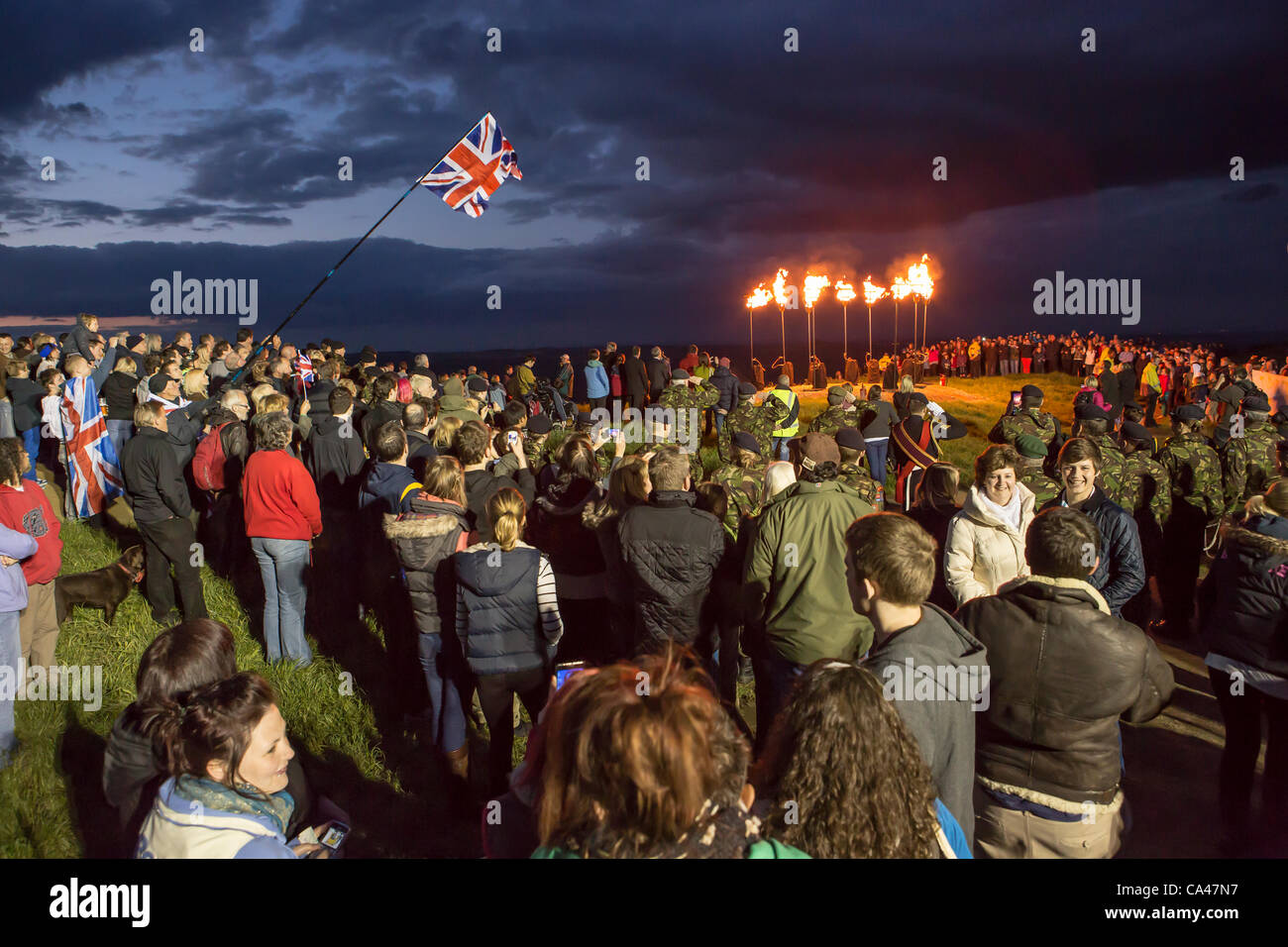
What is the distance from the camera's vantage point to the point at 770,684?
4609mm

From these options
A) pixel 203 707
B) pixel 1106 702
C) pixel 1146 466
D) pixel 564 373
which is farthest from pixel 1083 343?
pixel 203 707

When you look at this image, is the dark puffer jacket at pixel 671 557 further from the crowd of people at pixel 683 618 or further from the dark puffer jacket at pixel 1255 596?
Result: the dark puffer jacket at pixel 1255 596

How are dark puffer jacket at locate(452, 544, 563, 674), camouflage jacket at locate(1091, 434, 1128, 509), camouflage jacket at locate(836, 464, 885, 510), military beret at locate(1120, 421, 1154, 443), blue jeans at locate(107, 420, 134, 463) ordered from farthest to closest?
1. blue jeans at locate(107, 420, 134, 463)
2. military beret at locate(1120, 421, 1154, 443)
3. camouflage jacket at locate(1091, 434, 1128, 509)
4. camouflage jacket at locate(836, 464, 885, 510)
5. dark puffer jacket at locate(452, 544, 563, 674)

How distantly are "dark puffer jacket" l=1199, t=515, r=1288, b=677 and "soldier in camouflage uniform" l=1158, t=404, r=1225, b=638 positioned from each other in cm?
398

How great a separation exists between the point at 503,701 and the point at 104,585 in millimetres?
4681

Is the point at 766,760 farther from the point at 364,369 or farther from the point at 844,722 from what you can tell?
the point at 364,369

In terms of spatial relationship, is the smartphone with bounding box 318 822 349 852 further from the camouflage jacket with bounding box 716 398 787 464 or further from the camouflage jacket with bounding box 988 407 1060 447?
the camouflage jacket with bounding box 988 407 1060 447

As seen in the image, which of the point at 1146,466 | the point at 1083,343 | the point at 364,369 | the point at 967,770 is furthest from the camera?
the point at 1083,343

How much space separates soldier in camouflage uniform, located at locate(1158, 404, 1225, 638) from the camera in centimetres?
750

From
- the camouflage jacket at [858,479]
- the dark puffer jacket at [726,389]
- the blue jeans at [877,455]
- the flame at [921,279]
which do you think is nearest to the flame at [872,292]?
the flame at [921,279]

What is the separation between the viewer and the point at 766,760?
88.3 inches

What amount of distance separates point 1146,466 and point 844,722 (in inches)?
264

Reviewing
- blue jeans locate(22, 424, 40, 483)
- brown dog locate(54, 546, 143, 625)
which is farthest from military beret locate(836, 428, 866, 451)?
blue jeans locate(22, 424, 40, 483)

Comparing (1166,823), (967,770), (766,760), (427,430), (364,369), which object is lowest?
(1166,823)
